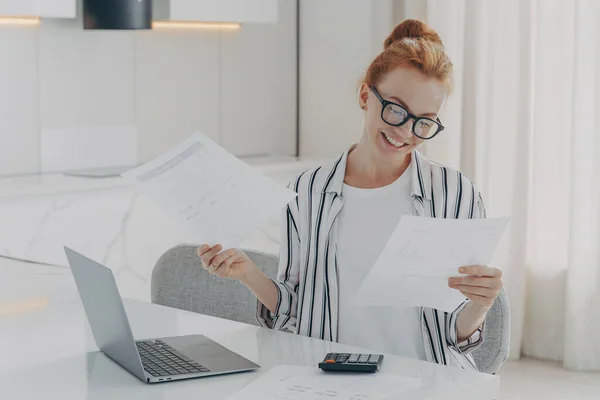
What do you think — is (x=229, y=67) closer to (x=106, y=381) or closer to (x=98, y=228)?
(x=98, y=228)

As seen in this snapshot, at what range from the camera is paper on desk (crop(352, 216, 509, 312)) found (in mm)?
1654

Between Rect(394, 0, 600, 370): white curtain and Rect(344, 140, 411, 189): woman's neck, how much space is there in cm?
222

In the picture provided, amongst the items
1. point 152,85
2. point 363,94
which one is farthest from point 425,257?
point 152,85

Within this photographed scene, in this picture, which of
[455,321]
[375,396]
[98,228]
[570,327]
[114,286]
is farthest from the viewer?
[570,327]

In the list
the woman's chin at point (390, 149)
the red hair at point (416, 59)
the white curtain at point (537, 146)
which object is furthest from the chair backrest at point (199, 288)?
the white curtain at point (537, 146)

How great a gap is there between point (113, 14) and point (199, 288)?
1.86 metres

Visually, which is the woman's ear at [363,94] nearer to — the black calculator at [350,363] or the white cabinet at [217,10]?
the black calculator at [350,363]

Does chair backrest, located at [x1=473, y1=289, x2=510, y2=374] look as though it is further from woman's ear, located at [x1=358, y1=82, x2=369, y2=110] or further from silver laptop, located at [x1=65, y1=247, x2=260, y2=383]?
silver laptop, located at [x1=65, y1=247, x2=260, y2=383]

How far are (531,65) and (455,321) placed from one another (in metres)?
2.49

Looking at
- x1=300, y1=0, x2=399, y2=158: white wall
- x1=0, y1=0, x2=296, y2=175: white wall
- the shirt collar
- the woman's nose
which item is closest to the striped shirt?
the shirt collar

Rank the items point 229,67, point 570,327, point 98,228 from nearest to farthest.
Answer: point 98,228 → point 570,327 → point 229,67

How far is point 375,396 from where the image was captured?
4.69ft

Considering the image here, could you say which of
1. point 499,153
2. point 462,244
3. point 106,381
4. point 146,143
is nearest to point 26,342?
point 106,381

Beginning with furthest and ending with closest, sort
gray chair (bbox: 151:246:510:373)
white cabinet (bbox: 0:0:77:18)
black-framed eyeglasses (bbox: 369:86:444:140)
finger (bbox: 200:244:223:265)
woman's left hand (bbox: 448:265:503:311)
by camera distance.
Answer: white cabinet (bbox: 0:0:77:18)
gray chair (bbox: 151:246:510:373)
black-framed eyeglasses (bbox: 369:86:444:140)
finger (bbox: 200:244:223:265)
woman's left hand (bbox: 448:265:503:311)
